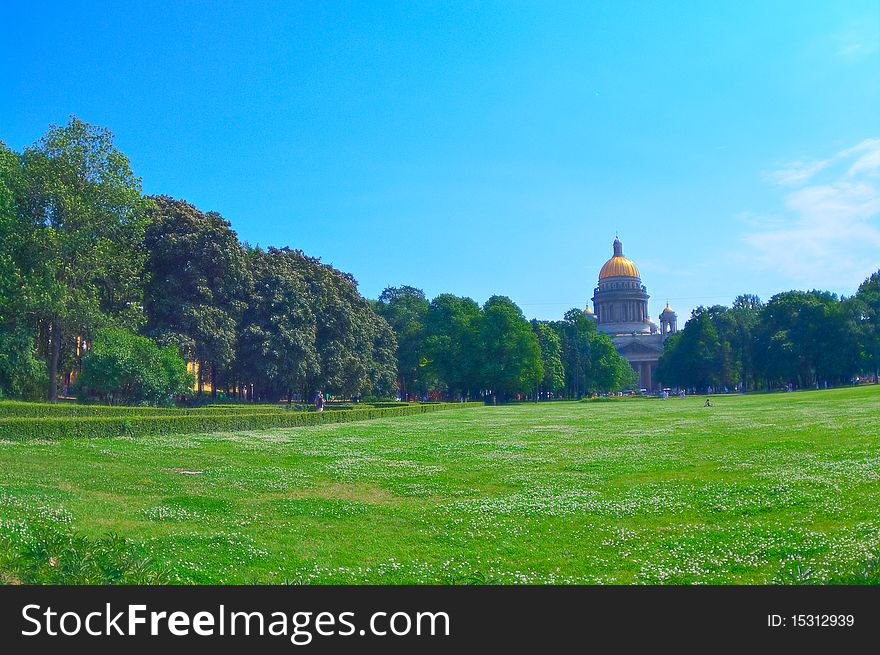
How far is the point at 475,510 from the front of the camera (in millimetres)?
11656

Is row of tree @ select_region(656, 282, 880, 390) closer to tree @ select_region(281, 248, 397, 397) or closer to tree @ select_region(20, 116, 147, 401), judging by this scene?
tree @ select_region(281, 248, 397, 397)

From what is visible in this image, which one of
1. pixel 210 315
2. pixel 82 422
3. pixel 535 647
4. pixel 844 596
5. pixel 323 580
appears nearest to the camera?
pixel 535 647

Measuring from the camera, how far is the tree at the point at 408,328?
3713 inches

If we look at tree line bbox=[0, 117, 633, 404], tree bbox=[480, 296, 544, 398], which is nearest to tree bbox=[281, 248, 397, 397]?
tree line bbox=[0, 117, 633, 404]

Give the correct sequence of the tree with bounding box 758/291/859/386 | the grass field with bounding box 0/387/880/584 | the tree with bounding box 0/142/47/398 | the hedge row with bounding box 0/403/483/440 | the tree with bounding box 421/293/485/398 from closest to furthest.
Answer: the grass field with bounding box 0/387/880/584, the hedge row with bounding box 0/403/483/440, the tree with bounding box 0/142/47/398, the tree with bounding box 421/293/485/398, the tree with bounding box 758/291/859/386

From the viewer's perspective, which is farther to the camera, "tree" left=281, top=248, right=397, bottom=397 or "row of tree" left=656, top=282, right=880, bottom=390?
"row of tree" left=656, top=282, right=880, bottom=390

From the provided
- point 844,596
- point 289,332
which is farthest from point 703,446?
point 289,332

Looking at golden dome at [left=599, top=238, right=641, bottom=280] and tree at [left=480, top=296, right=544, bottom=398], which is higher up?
golden dome at [left=599, top=238, right=641, bottom=280]

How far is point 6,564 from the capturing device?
25.6 feet

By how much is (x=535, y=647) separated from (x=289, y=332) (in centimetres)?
5624

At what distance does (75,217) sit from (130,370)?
33.0 feet

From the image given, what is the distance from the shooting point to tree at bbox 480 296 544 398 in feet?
283

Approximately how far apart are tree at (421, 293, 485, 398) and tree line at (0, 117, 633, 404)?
877 centimetres

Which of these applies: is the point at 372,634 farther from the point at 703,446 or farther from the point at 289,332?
the point at 289,332
